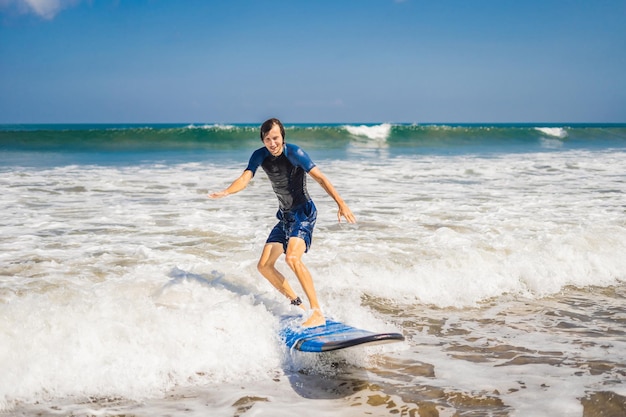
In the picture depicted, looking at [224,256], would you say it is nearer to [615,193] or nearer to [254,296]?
[254,296]

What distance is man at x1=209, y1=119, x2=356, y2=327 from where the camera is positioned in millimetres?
4746

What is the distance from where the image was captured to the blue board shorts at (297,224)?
16.5 ft

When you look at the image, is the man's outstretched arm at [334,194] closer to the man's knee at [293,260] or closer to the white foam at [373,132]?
the man's knee at [293,260]

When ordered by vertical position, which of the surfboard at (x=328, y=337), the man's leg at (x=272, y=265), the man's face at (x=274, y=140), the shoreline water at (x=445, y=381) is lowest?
the shoreline water at (x=445, y=381)

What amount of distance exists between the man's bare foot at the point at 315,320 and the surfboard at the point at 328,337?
0.14 ft

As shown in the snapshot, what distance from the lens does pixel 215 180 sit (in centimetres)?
1540

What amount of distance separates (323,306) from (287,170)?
1.47m

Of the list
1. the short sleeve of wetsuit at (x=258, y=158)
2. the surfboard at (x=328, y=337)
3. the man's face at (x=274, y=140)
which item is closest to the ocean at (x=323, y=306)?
the surfboard at (x=328, y=337)

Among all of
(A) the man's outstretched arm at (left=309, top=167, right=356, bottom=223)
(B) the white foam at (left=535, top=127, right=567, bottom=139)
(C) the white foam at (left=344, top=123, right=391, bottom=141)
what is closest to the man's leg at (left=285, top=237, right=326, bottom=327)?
(A) the man's outstretched arm at (left=309, top=167, right=356, bottom=223)

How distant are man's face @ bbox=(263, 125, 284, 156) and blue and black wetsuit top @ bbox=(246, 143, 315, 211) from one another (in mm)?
91

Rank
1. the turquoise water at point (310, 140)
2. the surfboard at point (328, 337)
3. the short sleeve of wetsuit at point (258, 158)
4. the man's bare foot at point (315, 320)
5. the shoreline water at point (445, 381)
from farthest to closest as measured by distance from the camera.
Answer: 1. the turquoise water at point (310, 140)
2. the short sleeve of wetsuit at point (258, 158)
3. the man's bare foot at point (315, 320)
4. the surfboard at point (328, 337)
5. the shoreline water at point (445, 381)

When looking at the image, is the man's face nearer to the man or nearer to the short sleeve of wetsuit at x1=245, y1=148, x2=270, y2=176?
the man

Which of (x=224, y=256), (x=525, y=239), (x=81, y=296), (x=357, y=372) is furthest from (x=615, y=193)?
(x=81, y=296)

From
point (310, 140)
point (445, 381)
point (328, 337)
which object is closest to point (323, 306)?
point (328, 337)
